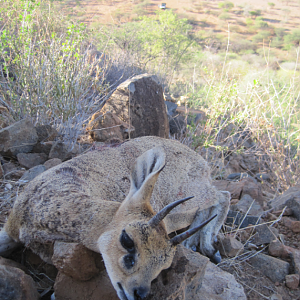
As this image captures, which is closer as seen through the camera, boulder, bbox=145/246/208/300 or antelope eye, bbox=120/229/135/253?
antelope eye, bbox=120/229/135/253

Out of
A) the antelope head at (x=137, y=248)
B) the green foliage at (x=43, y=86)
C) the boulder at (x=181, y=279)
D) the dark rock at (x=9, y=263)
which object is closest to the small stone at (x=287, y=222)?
the boulder at (x=181, y=279)

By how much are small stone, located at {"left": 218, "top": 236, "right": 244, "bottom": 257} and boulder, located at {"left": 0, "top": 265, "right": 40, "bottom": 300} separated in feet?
8.28

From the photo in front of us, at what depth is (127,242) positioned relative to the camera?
7.03 ft

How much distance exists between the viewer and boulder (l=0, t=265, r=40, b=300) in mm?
2238

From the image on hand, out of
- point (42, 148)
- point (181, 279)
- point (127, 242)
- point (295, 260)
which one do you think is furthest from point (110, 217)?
point (42, 148)

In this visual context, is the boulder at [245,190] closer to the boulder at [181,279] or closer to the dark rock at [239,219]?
the dark rock at [239,219]

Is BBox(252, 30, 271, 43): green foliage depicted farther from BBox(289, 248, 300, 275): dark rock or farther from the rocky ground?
BBox(289, 248, 300, 275): dark rock

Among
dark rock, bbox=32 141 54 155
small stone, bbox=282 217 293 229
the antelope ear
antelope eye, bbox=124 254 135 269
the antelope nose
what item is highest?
the antelope ear

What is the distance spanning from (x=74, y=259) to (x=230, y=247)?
241cm

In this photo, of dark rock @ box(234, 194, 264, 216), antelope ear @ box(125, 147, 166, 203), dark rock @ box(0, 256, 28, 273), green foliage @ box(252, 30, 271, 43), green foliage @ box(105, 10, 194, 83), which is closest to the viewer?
antelope ear @ box(125, 147, 166, 203)

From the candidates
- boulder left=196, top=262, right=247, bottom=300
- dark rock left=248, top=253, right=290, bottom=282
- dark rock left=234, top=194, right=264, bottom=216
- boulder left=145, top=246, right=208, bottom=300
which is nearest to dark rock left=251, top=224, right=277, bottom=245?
dark rock left=248, top=253, right=290, bottom=282

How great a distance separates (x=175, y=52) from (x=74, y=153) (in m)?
9.14

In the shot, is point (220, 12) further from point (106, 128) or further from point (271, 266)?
point (271, 266)

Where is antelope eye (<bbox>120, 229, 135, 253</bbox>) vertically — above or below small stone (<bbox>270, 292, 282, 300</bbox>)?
above
